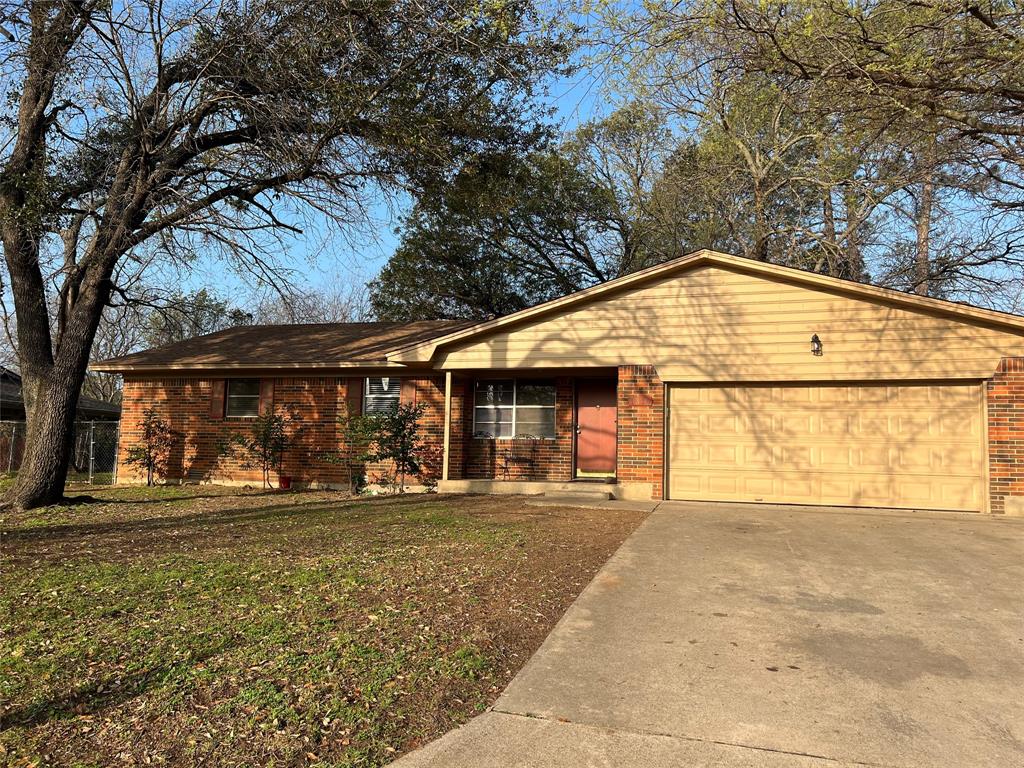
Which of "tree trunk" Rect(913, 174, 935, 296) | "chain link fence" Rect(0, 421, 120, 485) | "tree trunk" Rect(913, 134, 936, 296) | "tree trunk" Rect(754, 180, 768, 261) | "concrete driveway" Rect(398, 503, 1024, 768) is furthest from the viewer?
"tree trunk" Rect(754, 180, 768, 261)

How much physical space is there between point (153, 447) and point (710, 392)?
11.8 meters

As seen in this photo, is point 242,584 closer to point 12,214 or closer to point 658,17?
point 658,17

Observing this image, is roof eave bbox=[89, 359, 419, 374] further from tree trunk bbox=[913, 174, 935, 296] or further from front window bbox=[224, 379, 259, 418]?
tree trunk bbox=[913, 174, 935, 296]

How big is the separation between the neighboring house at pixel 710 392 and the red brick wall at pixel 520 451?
0.03 m

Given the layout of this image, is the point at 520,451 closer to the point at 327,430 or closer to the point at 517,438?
the point at 517,438

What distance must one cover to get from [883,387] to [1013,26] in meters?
5.23

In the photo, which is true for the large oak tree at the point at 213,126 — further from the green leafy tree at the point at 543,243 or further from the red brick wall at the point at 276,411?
the green leafy tree at the point at 543,243

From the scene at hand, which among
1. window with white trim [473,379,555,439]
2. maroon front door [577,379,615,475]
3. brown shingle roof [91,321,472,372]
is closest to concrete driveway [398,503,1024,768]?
maroon front door [577,379,615,475]

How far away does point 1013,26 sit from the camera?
7582 millimetres

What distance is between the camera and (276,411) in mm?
14508

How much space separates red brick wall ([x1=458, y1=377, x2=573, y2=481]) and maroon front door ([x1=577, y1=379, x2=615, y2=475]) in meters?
0.26

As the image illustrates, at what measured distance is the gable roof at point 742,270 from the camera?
10.2m

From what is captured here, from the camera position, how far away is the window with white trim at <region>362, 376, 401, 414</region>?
14102mm

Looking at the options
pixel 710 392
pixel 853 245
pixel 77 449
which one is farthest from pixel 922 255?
pixel 77 449
